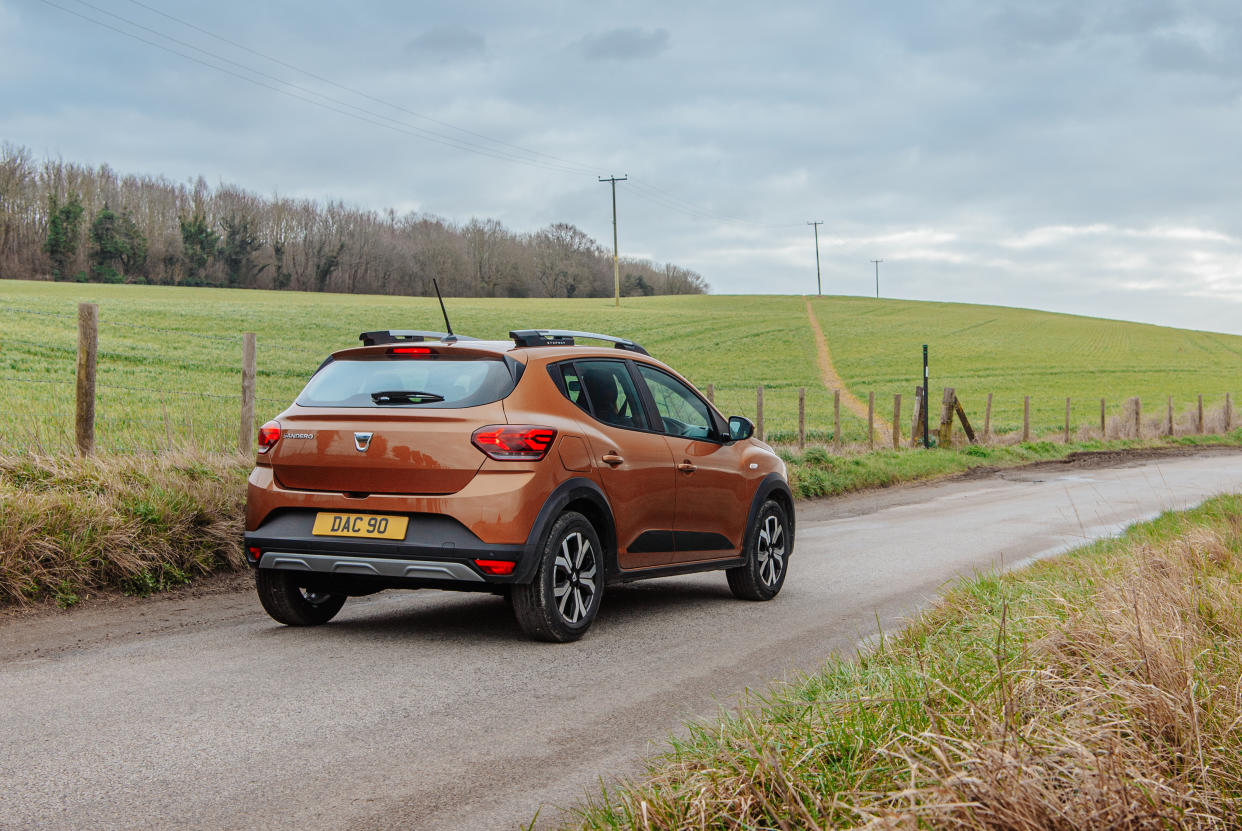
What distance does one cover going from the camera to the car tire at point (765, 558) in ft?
27.3

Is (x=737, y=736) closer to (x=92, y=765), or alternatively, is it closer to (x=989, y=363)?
(x=92, y=765)

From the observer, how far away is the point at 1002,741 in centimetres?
301

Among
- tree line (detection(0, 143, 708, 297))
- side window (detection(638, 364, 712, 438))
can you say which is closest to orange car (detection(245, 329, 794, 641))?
side window (detection(638, 364, 712, 438))

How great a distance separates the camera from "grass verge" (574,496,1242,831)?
107 inches

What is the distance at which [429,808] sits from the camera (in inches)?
148

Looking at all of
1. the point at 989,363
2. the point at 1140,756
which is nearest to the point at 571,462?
the point at 1140,756

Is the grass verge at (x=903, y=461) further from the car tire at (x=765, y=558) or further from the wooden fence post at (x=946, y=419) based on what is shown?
the car tire at (x=765, y=558)

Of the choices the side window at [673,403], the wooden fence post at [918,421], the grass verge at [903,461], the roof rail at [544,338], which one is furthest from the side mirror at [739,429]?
the wooden fence post at [918,421]

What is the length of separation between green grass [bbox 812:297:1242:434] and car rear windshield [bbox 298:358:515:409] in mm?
33002

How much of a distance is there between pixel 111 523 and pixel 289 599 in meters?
1.99

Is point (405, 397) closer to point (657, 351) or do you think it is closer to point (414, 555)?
point (414, 555)

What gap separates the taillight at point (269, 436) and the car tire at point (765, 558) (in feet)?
11.4

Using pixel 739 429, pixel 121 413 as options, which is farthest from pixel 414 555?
pixel 121 413

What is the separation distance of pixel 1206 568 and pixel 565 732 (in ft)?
14.5
